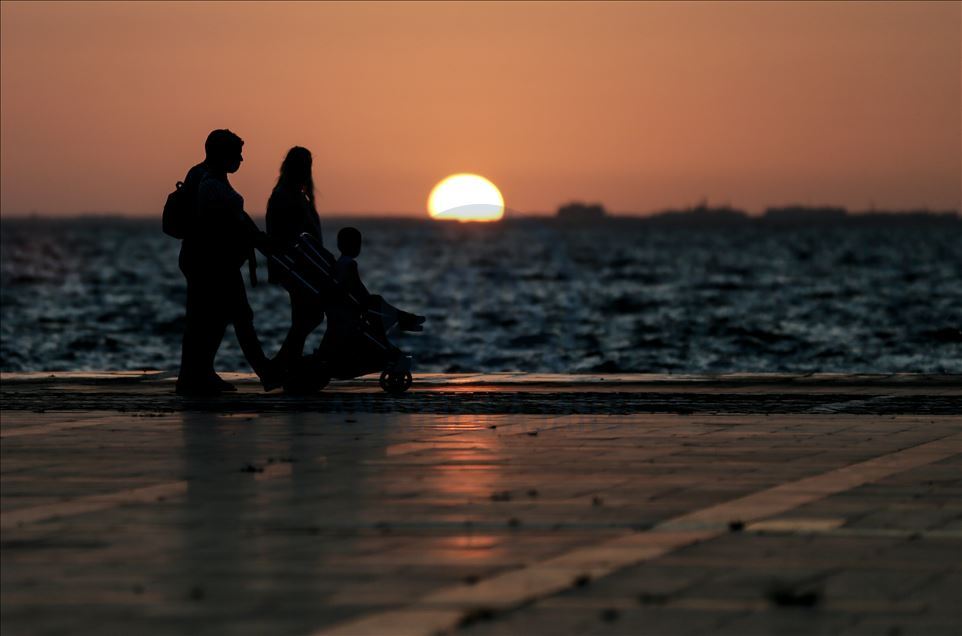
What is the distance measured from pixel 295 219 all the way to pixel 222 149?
0.83m

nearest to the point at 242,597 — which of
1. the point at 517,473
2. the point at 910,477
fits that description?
the point at 517,473

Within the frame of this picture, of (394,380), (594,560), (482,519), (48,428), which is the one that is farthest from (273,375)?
(594,560)

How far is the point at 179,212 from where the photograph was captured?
14.5 metres

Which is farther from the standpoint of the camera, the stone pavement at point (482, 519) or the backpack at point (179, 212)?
the backpack at point (179, 212)

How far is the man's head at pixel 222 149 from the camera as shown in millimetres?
14289

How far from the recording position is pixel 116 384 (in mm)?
15711

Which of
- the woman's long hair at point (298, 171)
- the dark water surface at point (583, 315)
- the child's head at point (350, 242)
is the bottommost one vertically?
the dark water surface at point (583, 315)

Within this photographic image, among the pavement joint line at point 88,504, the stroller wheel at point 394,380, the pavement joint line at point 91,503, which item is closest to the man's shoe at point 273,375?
the stroller wheel at point 394,380

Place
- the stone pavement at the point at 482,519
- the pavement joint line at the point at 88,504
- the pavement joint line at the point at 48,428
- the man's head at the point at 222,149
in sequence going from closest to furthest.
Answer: the stone pavement at the point at 482,519 → the pavement joint line at the point at 88,504 → the pavement joint line at the point at 48,428 → the man's head at the point at 222,149

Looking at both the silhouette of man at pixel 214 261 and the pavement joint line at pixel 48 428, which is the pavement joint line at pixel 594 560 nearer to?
the pavement joint line at pixel 48 428

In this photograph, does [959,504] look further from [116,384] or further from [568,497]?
[116,384]

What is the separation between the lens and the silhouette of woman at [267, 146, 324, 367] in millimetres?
14625

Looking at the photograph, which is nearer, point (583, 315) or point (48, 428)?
point (48, 428)

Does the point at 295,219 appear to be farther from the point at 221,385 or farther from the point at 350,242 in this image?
the point at 221,385
